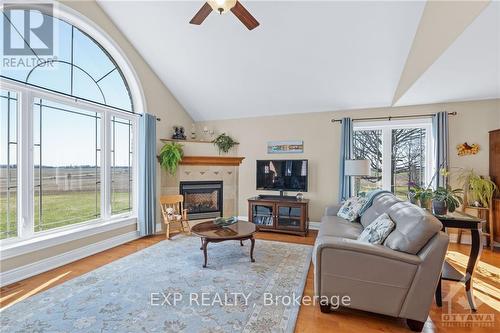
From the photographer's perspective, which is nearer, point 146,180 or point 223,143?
point 146,180

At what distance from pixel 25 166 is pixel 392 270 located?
4.04 m

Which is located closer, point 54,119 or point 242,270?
point 242,270

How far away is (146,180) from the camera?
4340 millimetres

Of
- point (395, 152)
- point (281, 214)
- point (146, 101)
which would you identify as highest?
point (146, 101)

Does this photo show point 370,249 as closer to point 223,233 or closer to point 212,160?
point 223,233

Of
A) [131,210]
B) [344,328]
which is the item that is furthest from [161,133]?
[344,328]

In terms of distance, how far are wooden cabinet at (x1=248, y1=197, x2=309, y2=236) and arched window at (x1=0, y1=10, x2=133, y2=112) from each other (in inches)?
120

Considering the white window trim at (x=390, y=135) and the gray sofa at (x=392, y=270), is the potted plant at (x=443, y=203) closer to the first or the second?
the gray sofa at (x=392, y=270)

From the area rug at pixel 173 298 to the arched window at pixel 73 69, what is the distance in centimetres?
248

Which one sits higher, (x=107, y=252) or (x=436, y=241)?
(x=436, y=241)

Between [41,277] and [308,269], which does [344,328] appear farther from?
[41,277]

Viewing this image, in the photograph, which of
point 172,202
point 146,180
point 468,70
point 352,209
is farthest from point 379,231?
point 146,180

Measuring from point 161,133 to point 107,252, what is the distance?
2.42 metres

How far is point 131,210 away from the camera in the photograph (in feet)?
A: 14.6
